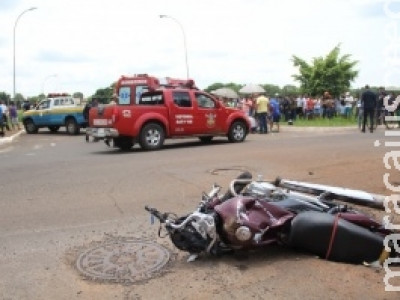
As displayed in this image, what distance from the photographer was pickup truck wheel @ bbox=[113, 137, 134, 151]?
15.2 metres

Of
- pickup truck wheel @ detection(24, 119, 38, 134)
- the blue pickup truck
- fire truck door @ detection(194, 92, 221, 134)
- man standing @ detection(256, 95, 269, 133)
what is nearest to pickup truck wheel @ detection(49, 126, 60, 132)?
the blue pickup truck

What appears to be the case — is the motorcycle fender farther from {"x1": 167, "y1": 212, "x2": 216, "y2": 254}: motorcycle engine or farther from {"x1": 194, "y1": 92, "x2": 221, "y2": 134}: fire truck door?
{"x1": 194, "y1": 92, "x2": 221, "y2": 134}: fire truck door

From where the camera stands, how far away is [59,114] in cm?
2564

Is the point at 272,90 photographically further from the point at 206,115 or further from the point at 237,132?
the point at 206,115

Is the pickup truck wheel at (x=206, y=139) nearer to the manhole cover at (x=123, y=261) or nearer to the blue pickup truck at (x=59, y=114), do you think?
the blue pickup truck at (x=59, y=114)

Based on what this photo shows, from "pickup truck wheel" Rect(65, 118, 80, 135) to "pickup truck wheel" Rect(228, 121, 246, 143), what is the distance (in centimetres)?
1097

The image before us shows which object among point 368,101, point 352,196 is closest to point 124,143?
point 368,101

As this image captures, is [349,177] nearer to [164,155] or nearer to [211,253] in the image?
[211,253]

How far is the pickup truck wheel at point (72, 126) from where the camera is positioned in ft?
82.5

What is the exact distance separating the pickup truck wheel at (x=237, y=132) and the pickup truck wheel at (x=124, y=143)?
340 centimetres

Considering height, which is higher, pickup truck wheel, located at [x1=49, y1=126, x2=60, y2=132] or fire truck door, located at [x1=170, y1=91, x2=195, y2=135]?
fire truck door, located at [x1=170, y1=91, x2=195, y2=135]

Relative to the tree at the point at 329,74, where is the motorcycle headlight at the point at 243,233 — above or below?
below

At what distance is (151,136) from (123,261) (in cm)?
1013

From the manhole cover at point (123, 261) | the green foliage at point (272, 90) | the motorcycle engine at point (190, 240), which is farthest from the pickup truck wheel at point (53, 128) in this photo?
the motorcycle engine at point (190, 240)
